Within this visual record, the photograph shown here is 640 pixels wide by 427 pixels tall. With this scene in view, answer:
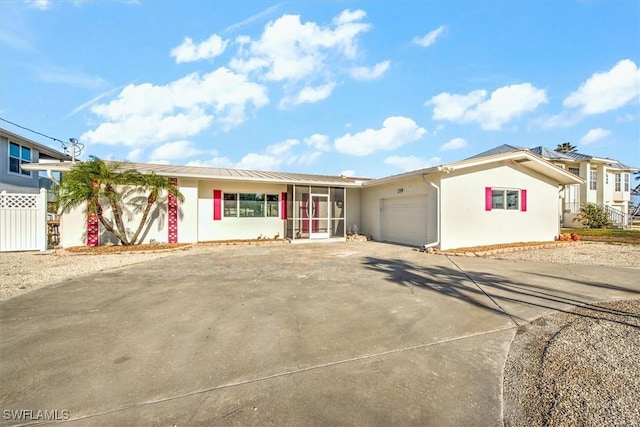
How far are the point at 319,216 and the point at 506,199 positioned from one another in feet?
25.9

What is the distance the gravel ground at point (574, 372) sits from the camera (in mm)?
1870

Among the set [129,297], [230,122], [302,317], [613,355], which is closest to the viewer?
[613,355]

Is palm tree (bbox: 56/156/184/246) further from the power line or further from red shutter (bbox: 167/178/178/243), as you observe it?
the power line

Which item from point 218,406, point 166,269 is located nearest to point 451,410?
point 218,406

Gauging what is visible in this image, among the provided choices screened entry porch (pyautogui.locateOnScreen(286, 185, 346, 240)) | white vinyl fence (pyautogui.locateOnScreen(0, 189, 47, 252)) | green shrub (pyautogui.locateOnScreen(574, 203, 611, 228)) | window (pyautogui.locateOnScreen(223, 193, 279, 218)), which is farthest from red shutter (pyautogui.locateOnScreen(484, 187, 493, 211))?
white vinyl fence (pyautogui.locateOnScreen(0, 189, 47, 252))

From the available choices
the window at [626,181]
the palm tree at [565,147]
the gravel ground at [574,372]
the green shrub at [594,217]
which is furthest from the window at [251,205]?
the palm tree at [565,147]

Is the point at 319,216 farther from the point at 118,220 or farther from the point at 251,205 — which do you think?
the point at 118,220

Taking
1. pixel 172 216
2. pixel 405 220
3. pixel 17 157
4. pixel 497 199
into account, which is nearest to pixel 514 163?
pixel 497 199

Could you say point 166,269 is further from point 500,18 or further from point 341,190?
point 500,18

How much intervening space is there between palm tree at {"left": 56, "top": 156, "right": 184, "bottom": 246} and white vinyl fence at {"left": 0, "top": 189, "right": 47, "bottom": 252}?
771 millimetres

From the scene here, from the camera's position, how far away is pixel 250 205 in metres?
12.6

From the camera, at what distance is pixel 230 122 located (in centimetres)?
1656

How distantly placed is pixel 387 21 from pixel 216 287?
10.7 metres

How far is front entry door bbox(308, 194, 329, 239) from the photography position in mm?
13203
